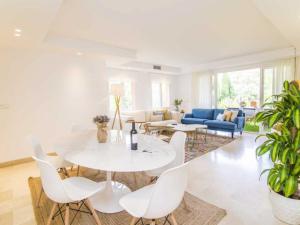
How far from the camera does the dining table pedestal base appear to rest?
81.2 inches

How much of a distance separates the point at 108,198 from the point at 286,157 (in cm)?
199

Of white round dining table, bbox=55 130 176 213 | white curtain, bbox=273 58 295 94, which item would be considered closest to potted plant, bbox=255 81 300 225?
white round dining table, bbox=55 130 176 213

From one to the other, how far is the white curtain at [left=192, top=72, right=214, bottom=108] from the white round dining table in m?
6.08

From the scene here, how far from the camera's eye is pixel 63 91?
14.1 feet

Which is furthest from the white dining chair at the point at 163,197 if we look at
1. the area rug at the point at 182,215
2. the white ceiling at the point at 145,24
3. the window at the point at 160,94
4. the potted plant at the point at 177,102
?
the potted plant at the point at 177,102

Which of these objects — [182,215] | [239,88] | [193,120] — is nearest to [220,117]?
[193,120]

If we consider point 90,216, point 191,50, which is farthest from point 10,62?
point 191,50

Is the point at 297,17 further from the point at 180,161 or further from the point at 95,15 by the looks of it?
the point at 95,15

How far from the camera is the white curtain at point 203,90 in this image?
7648 millimetres

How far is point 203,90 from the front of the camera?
786cm

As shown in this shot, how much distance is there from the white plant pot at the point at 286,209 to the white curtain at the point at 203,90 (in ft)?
19.9

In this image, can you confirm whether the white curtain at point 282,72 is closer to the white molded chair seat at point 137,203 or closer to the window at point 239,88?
the window at point 239,88

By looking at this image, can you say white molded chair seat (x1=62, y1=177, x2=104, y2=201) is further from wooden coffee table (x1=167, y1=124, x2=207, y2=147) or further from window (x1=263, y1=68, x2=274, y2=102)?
window (x1=263, y1=68, x2=274, y2=102)

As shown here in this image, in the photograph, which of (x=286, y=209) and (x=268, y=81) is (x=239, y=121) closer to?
(x=268, y=81)
